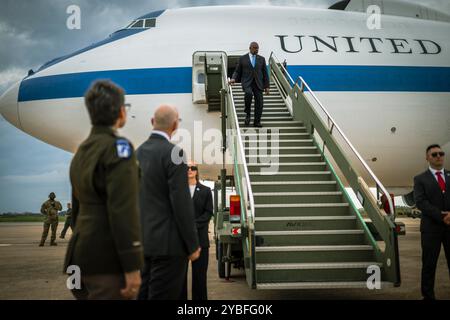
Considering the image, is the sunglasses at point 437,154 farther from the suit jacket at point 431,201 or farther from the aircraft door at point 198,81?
the aircraft door at point 198,81

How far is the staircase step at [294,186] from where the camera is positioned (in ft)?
19.9

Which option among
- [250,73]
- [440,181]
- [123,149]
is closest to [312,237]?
[440,181]

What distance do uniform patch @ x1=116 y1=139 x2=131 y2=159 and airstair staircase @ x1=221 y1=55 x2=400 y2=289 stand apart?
8.00 ft

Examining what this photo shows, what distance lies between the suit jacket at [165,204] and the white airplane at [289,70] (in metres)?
6.18

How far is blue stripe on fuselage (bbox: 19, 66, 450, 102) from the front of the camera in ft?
29.6

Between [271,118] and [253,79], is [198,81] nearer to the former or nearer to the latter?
[253,79]

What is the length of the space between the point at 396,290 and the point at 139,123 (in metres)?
5.76

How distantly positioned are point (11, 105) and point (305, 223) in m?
7.15

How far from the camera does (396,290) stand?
563 centimetres

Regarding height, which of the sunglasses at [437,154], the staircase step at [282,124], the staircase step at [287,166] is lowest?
the staircase step at [287,166]

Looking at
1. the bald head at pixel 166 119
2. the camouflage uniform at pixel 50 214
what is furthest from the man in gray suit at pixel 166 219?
the camouflage uniform at pixel 50 214

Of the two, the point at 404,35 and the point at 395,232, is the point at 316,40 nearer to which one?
the point at 404,35

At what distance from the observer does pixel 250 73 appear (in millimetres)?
7953
